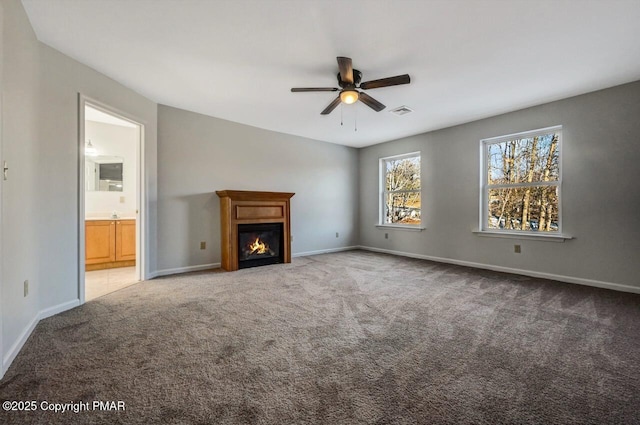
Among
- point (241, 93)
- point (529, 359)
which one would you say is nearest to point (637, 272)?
point (529, 359)

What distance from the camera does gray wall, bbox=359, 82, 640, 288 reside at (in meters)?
3.30

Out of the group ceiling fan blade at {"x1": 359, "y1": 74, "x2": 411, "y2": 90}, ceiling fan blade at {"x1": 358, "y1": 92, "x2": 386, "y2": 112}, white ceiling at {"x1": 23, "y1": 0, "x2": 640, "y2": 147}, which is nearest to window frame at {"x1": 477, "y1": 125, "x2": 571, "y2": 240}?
white ceiling at {"x1": 23, "y1": 0, "x2": 640, "y2": 147}

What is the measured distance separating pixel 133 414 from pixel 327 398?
3.15ft

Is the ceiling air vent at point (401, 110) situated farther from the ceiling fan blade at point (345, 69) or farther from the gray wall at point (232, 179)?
the gray wall at point (232, 179)

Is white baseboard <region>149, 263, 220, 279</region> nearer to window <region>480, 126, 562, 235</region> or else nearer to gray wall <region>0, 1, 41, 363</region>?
gray wall <region>0, 1, 41, 363</region>

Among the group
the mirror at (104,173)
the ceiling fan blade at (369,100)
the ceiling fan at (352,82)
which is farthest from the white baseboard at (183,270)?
the ceiling fan blade at (369,100)

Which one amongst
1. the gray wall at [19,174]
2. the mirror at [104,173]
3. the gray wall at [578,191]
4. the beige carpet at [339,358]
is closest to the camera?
the beige carpet at [339,358]

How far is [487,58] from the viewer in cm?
273

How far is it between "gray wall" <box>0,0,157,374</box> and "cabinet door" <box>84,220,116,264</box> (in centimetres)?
188

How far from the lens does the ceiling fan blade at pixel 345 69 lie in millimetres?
2492

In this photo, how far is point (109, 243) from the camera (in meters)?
4.53

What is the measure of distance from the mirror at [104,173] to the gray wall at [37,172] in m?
2.12

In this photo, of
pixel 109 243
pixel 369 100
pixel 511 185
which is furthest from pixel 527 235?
pixel 109 243

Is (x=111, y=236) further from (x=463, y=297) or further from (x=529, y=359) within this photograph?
(x=529, y=359)
